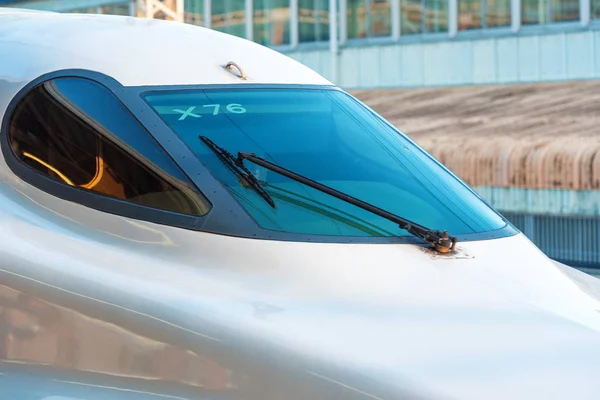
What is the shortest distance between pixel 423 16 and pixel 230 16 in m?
5.38

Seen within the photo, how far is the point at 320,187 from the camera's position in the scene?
3.61 m

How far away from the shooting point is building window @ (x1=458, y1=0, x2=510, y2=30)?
66.8 feet

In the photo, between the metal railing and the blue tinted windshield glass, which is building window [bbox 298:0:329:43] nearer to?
the metal railing

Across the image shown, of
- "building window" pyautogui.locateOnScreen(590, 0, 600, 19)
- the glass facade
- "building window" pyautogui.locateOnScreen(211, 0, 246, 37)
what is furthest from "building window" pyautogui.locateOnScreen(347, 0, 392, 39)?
"building window" pyautogui.locateOnScreen(590, 0, 600, 19)

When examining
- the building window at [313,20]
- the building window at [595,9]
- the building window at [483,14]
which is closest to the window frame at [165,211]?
the building window at [595,9]

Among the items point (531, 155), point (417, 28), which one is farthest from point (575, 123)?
point (417, 28)

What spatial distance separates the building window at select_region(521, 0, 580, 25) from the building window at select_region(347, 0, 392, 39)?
3.21 meters

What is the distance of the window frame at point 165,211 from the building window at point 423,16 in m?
18.0

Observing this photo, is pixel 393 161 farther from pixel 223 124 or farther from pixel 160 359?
pixel 160 359

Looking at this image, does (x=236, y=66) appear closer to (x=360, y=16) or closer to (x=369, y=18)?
(x=369, y=18)

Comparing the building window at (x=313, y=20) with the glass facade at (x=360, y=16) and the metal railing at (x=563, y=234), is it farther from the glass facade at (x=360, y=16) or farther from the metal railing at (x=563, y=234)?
the metal railing at (x=563, y=234)

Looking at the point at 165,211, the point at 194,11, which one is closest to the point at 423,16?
the point at 194,11

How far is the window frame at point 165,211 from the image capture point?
3.35 m

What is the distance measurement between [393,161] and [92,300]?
1.36 m
